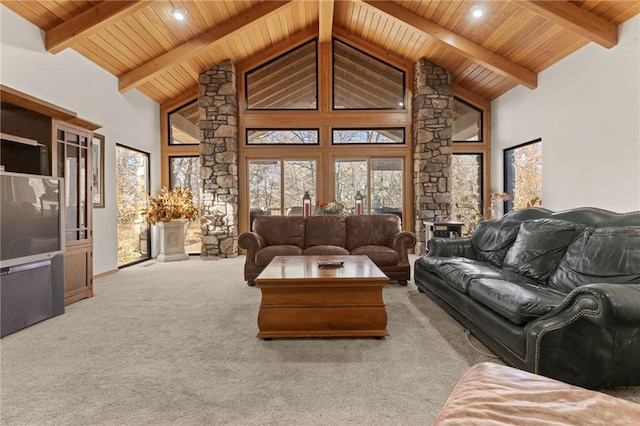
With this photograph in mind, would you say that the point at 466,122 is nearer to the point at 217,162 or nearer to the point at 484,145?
the point at 484,145

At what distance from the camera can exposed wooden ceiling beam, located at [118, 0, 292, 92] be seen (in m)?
5.92

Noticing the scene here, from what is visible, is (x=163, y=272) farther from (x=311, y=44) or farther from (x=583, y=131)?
(x=583, y=131)

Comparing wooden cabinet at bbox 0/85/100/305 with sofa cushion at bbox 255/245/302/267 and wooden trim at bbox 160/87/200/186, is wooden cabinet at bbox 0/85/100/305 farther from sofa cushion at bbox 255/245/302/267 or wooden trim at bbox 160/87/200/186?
wooden trim at bbox 160/87/200/186

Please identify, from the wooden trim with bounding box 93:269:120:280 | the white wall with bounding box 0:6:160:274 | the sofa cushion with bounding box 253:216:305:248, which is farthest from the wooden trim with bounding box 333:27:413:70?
the wooden trim with bounding box 93:269:120:280

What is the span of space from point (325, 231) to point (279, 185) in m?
2.92

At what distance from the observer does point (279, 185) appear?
25.3 feet

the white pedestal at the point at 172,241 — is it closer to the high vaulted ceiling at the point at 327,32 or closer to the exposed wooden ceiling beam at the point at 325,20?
the high vaulted ceiling at the point at 327,32

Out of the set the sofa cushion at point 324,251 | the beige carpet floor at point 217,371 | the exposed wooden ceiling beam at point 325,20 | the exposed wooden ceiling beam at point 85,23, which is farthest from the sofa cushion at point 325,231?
the exposed wooden ceiling beam at point 325,20

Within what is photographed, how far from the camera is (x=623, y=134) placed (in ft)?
13.5

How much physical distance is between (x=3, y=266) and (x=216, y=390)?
2.23m

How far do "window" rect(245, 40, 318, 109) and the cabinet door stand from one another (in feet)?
13.7

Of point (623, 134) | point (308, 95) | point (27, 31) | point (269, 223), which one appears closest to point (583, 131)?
point (623, 134)

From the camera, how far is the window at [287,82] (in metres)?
7.66

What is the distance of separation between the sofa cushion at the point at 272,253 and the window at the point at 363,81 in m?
4.09
